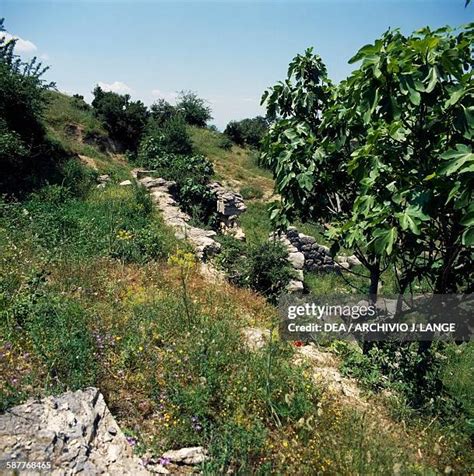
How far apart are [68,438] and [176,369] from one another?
42.9 inches

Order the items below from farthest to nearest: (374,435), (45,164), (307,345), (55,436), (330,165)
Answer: (45,164)
(307,345)
(330,165)
(374,435)
(55,436)

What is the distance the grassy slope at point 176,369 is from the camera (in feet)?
8.48

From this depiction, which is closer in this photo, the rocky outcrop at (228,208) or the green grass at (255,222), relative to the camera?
the green grass at (255,222)

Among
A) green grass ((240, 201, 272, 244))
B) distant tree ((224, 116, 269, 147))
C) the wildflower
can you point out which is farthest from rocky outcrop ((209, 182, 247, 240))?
distant tree ((224, 116, 269, 147))

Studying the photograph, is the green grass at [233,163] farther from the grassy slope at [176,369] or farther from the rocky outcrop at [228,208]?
the grassy slope at [176,369]

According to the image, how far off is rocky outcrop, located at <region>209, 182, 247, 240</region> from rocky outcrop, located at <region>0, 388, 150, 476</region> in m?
8.58

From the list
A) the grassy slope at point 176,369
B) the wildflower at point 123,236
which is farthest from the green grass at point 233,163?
the grassy slope at point 176,369

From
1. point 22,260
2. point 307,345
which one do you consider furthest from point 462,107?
point 22,260

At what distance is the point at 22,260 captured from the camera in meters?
5.21

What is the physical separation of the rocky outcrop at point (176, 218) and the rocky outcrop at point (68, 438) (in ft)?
9.53

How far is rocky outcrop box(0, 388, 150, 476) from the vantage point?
2.28m

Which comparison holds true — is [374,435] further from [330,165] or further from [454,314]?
[330,165]

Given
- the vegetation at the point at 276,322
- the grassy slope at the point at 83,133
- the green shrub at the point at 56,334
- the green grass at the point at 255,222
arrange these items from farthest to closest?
the grassy slope at the point at 83,133 < the green grass at the point at 255,222 < the green shrub at the point at 56,334 < the vegetation at the point at 276,322

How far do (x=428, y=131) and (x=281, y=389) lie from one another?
241 centimetres
